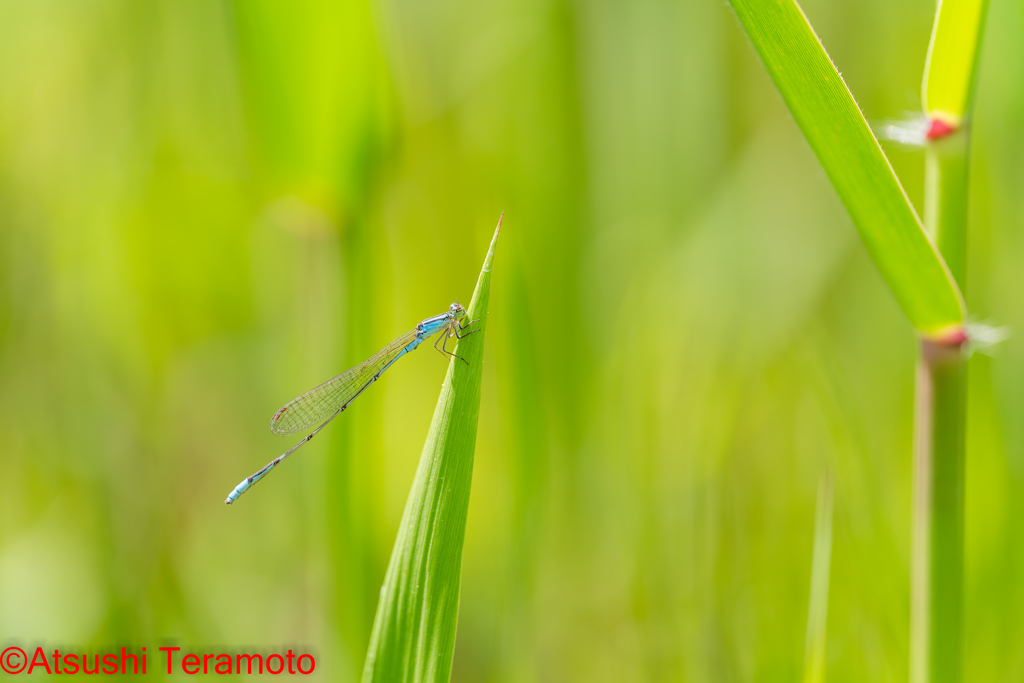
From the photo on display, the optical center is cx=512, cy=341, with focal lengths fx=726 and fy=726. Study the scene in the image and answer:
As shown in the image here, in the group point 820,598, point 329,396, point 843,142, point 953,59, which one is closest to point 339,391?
point 329,396

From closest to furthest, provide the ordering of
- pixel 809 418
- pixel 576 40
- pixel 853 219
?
pixel 853 219
pixel 809 418
pixel 576 40

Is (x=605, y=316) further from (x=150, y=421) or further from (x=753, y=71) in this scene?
(x=150, y=421)

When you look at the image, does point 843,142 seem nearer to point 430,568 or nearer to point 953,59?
point 953,59

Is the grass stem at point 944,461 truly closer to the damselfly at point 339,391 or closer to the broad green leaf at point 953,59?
the broad green leaf at point 953,59

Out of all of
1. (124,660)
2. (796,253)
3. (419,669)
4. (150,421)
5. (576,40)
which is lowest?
(124,660)

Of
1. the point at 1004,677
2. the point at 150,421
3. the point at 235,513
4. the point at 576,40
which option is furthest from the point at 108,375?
the point at 1004,677

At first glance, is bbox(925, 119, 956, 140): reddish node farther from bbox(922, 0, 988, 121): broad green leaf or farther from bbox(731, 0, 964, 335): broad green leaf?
bbox(731, 0, 964, 335): broad green leaf
